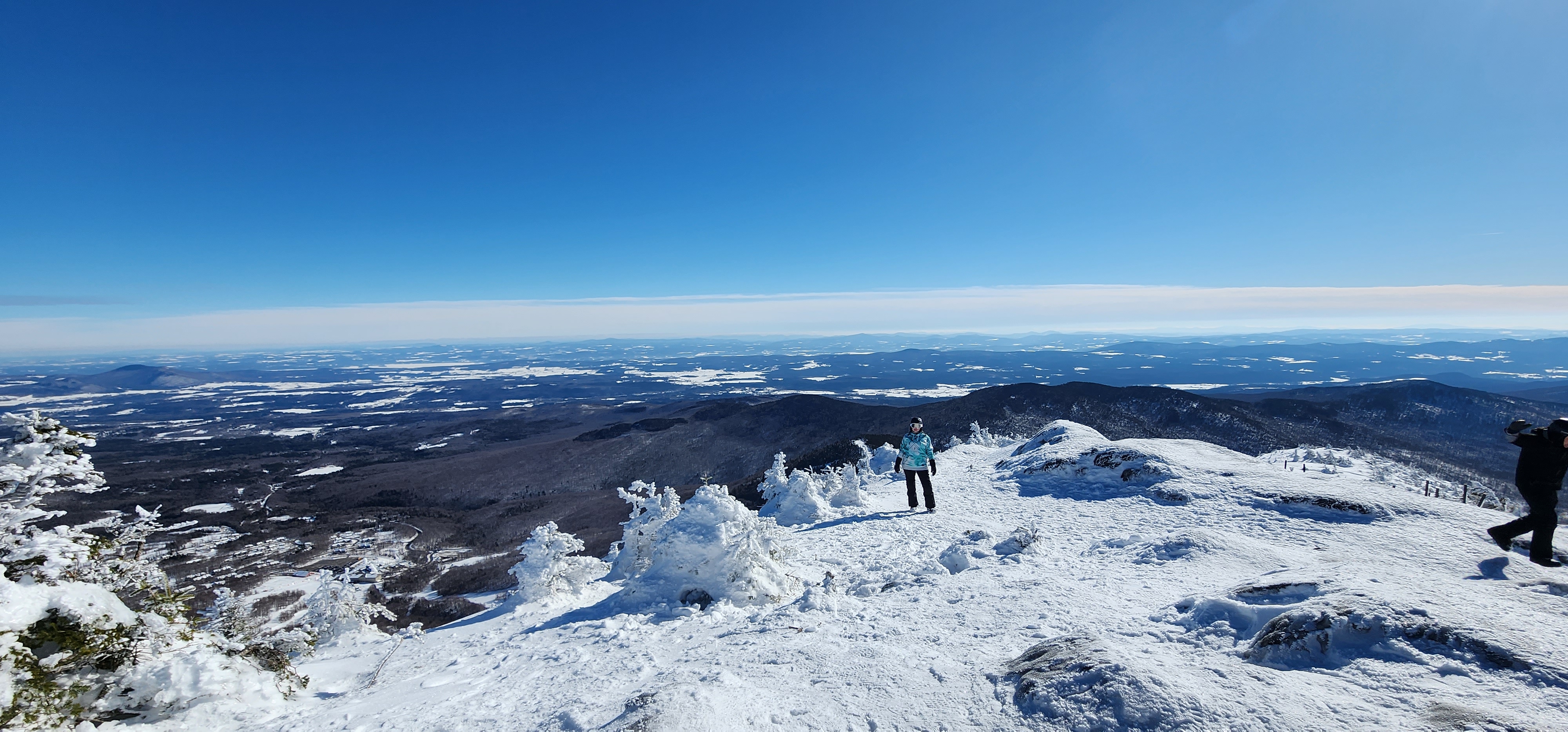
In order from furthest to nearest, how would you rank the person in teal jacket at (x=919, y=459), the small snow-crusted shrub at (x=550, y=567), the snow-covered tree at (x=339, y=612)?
1. the person in teal jacket at (x=919, y=459)
2. the snow-covered tree at (x=339, y=612)
3. the small snow-crusted shrub at (x=550, y=567)

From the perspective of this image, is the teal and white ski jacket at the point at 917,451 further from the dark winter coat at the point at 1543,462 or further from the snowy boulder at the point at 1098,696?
the dark winter coat at the point at 1543,462

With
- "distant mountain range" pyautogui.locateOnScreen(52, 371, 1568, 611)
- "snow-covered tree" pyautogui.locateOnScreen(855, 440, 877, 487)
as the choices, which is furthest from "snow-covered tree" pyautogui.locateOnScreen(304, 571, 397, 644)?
"distant mountain range" pyautogui.locateOnScreen(52, 371, 1568, 611)

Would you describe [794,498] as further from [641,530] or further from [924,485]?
[641,530]

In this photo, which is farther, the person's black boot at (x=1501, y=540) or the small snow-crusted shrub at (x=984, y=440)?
the small snow-crusted shrub at (x=984, y=440)

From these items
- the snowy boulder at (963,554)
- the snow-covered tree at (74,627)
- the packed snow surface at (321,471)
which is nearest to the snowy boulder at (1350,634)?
the snowy boulder at (963,554)

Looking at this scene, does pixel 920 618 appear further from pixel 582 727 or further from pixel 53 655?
pixel 53 655

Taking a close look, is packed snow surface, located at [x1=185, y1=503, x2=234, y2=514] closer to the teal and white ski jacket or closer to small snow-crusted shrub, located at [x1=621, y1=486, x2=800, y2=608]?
small snow-crusted shrub, located at [x1=621, y1=486, x2=800, y2=608]

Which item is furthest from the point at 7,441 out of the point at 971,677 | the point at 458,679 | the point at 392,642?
the point at 971,677
